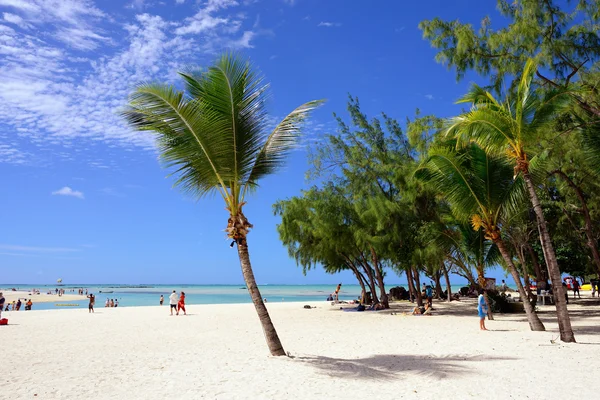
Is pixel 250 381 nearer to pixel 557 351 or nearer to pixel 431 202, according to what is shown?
pixel 557 351

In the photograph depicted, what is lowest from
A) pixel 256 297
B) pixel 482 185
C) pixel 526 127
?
pixel 256 297

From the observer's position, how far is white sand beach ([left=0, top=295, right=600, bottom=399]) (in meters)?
7.06

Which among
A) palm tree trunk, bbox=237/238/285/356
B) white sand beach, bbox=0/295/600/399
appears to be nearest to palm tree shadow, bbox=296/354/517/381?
white sand beach, bbox=0/295/600/399

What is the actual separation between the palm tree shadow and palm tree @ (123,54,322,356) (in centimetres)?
152

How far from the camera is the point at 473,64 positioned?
555 inches

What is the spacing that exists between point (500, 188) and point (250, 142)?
8071 mm

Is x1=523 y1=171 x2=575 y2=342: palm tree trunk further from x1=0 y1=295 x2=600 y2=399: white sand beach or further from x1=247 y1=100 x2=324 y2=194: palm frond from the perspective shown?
x1=247 y1=100 x2=324 y2=194: palm frond

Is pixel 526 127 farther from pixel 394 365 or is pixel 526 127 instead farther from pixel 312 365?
pixel 312 365

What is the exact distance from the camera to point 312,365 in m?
9.06

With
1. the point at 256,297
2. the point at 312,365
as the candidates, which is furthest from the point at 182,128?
the point at 312,365

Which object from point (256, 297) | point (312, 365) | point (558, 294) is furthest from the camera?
point (558, 294)

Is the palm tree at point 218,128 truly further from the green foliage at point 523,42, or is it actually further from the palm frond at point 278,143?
the green foliage at point 523,42

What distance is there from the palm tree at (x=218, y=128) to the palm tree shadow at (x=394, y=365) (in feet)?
4.99

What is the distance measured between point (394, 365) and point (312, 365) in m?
1.74
